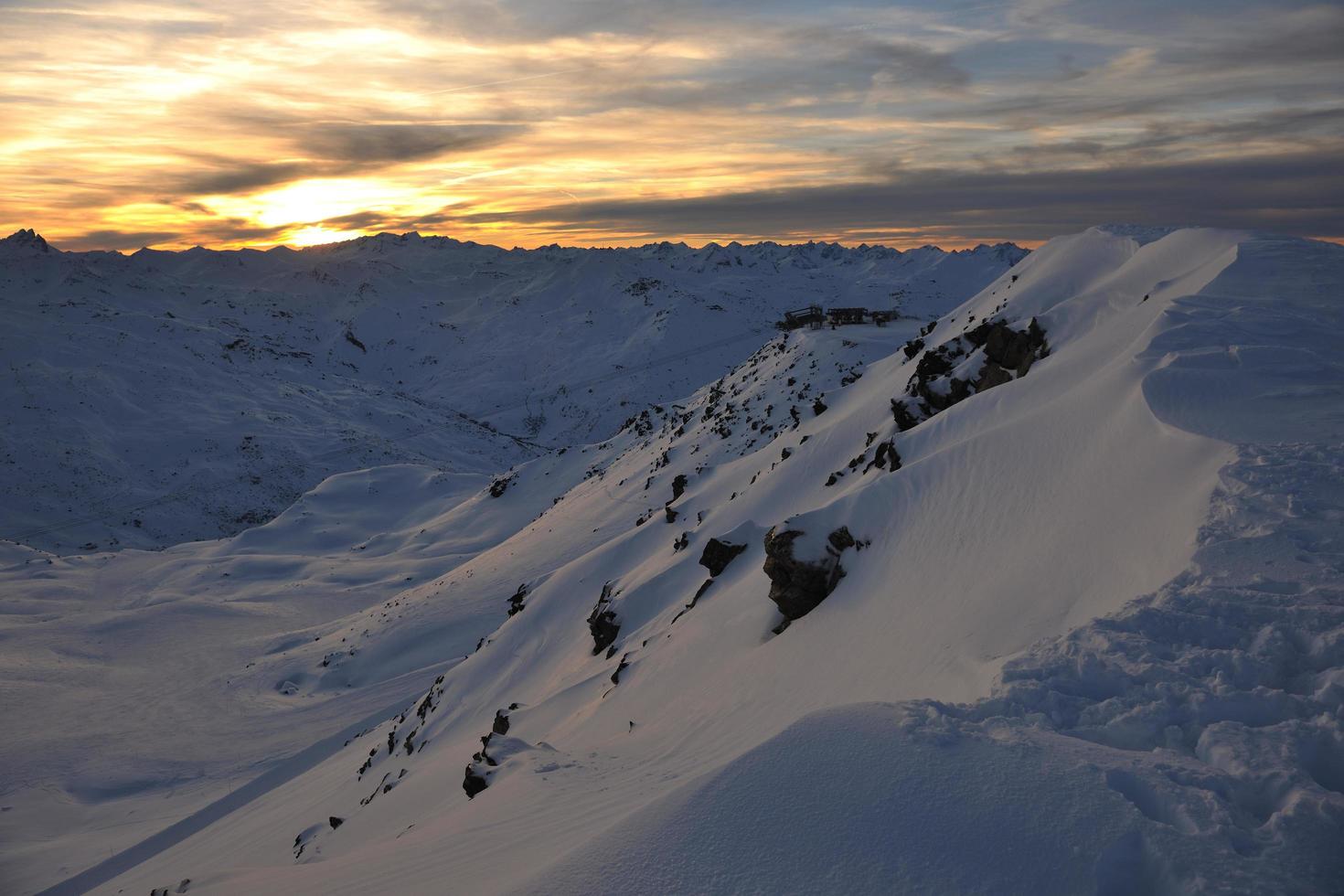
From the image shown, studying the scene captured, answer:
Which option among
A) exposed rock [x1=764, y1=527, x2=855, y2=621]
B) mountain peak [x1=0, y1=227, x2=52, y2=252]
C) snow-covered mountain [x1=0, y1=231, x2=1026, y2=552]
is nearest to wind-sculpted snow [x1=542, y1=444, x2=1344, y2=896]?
exposed rock [x1=764, y1=527, x2=855, y2=621]

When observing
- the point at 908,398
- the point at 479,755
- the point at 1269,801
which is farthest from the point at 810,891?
the point at 908,398

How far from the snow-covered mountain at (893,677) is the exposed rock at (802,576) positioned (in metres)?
0.04

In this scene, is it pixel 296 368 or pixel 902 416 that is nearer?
pixel 902 416

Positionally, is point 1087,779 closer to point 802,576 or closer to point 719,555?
point 802,576

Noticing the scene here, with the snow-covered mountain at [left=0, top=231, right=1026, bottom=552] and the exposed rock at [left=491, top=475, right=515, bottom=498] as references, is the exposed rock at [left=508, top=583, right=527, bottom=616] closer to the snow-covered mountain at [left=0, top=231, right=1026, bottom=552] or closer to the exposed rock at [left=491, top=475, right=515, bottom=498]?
the exposed rock at [left=491, top=475, right=515, bottom=498]

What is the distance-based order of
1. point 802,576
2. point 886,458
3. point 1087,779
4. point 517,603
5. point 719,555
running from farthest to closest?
point 517,603, point 719,555, point 886,458, point 802,576, point 1087,779

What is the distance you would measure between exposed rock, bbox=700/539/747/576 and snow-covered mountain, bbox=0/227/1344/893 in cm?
5

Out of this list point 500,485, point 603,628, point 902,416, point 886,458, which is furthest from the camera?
point 500,485

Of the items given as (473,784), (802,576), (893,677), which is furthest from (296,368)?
(893,677)

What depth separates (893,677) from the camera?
25.9ft

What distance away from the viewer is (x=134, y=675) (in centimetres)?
2748

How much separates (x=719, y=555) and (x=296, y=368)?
9775 centimetres

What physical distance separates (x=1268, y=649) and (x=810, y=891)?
Answer: 414 centimetres

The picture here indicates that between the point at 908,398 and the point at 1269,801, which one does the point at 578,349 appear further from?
the point at 1269,801
